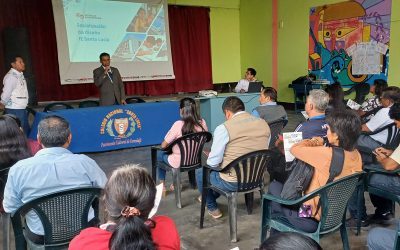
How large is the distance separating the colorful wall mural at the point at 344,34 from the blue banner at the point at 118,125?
4262 millimetres

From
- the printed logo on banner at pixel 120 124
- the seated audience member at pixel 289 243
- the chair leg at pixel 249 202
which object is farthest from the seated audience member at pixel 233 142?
the printed logo on banner at pixel 120 124

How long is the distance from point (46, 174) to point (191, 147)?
1.58 meters

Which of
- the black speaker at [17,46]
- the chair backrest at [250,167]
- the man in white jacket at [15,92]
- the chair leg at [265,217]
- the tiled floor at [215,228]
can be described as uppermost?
the black speaker at [17,46]

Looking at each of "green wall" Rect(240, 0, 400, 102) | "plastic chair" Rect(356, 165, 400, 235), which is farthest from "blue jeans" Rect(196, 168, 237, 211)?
"green wall" Rect(240, 0, 400, 102)

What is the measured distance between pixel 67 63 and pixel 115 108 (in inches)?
101

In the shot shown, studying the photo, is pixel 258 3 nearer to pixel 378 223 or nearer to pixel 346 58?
pixel 346 58

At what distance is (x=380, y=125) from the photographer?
3.11 m

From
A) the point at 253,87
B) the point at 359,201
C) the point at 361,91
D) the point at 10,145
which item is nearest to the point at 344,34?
the point at 361,91

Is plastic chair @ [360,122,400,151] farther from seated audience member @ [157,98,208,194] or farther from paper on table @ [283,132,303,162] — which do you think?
seated audience member @ [157,98,208,194]

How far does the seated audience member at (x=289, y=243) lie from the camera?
83 centimetres

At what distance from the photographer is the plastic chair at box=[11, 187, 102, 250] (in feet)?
5.65

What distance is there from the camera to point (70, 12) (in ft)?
22.6

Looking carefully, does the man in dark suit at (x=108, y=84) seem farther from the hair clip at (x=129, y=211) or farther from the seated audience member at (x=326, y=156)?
the hair clip at (x=129, y=211)

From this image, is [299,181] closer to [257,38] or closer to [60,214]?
[60,214]
